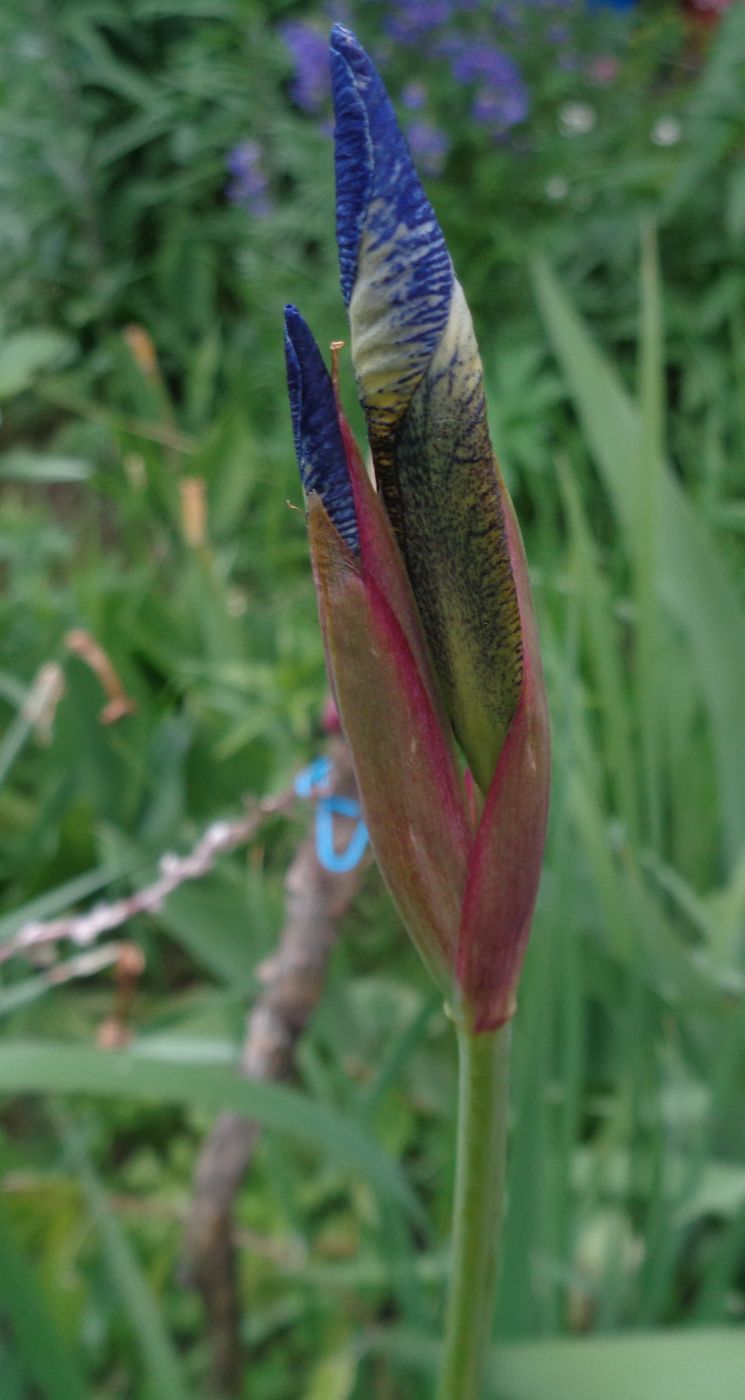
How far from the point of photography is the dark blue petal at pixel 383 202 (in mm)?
243

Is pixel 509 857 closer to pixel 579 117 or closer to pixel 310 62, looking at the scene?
pixel 310 62

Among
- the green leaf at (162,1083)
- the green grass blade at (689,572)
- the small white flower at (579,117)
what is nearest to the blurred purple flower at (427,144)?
the small white flower at (579,117)

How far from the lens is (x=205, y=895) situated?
76 cm

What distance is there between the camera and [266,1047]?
0.63 m

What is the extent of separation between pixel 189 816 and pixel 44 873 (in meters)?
0.14

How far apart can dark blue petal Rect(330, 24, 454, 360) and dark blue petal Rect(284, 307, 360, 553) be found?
2 cm

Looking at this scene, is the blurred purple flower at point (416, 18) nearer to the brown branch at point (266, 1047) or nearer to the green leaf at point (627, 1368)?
the brown branch at point (266, 1047)

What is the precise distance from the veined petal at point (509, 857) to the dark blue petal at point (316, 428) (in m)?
0.04

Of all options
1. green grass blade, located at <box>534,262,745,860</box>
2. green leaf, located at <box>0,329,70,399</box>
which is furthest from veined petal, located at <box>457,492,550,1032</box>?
green leaf, located at <box>0,329,70,399</box>

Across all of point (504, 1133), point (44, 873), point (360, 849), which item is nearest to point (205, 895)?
point (360, 849)

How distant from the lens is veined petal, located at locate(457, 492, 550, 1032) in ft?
0.95

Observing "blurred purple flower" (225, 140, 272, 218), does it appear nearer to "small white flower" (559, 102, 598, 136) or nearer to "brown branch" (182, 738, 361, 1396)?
"small white flower" (559, 102, 598, 136)

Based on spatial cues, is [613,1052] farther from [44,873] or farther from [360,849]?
[44,873]

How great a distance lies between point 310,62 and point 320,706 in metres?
0.94
